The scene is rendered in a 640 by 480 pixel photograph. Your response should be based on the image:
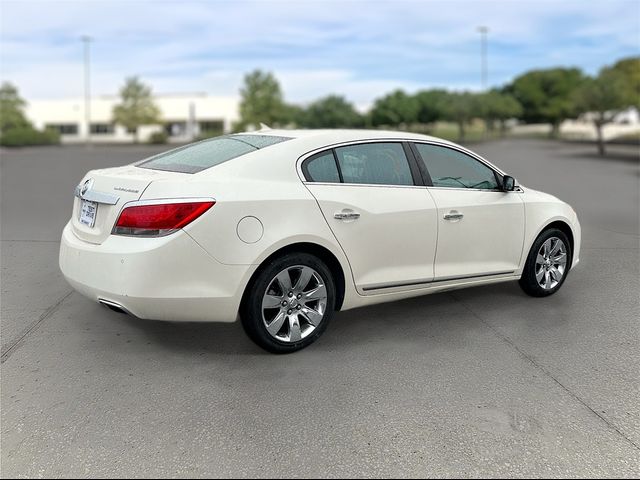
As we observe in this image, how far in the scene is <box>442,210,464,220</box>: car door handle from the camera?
547cm

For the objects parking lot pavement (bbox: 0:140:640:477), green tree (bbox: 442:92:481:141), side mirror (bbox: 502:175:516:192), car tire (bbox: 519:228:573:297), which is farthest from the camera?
green tree (bbox: 442:92:481:141)

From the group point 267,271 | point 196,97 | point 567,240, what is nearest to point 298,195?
point 267,271

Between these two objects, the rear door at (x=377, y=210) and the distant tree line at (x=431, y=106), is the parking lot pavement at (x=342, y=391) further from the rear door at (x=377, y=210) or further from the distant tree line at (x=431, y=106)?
the distant tree line at (x=431, y=106)

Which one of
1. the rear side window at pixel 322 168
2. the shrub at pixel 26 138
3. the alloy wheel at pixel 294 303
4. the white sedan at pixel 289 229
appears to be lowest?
the alloy wheel at pixel 294 303

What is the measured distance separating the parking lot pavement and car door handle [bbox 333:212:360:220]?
978mm

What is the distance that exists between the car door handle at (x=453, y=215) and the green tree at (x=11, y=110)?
8745 centimetres

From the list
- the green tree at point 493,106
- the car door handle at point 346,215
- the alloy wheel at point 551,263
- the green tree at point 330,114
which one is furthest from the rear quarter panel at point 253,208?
the green tree at point 330,114

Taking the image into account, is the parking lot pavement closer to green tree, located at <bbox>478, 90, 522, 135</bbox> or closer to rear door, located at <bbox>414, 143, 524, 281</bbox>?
rear door, located at <bbox>414, 143, 524, 281</bbox>

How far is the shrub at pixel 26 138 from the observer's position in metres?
62.8

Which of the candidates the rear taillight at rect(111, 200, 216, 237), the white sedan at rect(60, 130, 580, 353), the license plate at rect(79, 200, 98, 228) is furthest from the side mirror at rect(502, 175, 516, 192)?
the license plate at rect(79, 200, 98, 228)

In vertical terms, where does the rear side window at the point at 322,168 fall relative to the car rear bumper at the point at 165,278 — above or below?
above

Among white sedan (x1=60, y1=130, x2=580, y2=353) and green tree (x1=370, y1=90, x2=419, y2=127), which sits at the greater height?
green tree (x1=370, y1=90, x2=419, y2=127)

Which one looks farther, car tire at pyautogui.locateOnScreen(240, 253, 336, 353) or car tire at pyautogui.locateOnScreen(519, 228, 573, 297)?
car tire at pyautogui.locateOnScreen(519, 228, 573, 297)

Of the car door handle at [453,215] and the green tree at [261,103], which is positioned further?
the green tree at [261,103]
